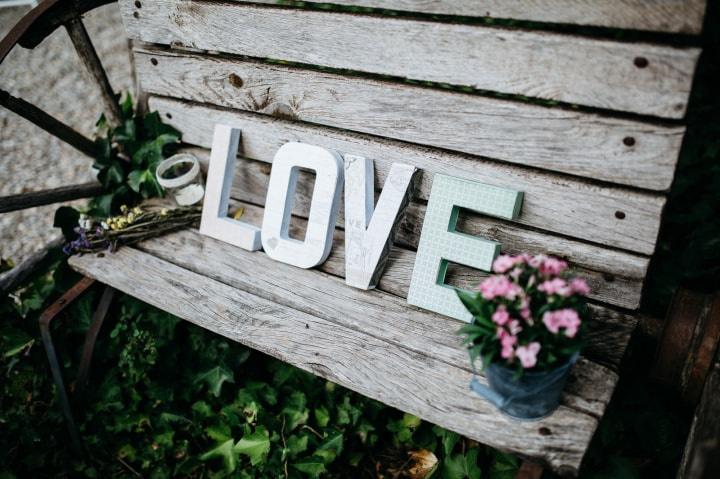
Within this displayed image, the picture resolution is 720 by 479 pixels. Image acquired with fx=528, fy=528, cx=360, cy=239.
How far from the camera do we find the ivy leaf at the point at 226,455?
2.24 m

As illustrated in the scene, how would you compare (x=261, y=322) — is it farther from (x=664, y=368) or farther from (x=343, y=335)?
(x=664, y=368)

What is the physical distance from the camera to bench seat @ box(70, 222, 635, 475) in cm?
154

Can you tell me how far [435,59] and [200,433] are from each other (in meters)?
1.93

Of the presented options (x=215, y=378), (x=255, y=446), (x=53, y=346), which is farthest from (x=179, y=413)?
(x=53, y=346)

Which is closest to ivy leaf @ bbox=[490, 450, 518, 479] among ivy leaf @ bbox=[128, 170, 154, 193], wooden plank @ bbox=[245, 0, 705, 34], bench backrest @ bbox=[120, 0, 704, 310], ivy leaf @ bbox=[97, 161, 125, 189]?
bench backrest @ bbox=[120, 0, 704, 310]

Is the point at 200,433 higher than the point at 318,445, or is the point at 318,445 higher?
the point at 318,445

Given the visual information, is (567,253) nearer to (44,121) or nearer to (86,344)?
(86,344)

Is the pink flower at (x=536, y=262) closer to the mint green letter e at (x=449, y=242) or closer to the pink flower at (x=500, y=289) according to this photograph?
the pink flower at (x=500, y=289)

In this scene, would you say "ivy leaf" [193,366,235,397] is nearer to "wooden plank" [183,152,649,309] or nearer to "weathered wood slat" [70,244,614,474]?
"weathered wood slat" [70,244,614,474]

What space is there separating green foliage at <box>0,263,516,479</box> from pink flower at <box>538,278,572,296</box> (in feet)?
3.17

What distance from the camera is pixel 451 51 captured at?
1781 millimetres

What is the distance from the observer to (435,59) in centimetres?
182

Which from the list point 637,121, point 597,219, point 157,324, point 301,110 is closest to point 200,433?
point 157,324

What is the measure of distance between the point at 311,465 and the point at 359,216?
3.31 ft
